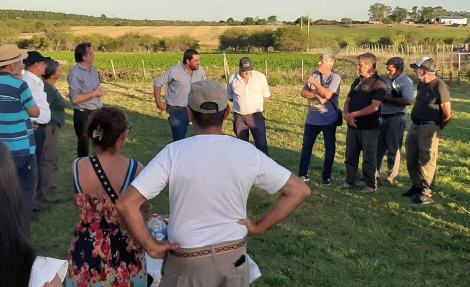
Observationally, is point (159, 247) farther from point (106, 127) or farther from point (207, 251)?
point (106, 127)

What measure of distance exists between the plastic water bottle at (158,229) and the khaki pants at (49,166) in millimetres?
3586

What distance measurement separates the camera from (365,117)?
6.86 m

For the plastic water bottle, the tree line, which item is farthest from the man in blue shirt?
the tree line

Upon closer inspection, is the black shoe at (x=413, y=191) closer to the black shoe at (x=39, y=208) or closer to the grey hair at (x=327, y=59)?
the grey hair at (x=327, y=59)

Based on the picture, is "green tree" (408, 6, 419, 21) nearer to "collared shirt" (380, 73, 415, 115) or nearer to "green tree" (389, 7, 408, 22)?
"green tree" (389, 7, 408, 22)

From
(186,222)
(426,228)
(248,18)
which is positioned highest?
(248,18)

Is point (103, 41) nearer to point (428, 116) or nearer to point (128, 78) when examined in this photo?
point (128, 78)

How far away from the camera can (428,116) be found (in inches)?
257

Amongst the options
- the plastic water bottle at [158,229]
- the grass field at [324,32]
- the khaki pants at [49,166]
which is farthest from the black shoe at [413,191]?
the grass field at [324,32]

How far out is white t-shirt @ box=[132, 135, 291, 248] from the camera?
2430 mm

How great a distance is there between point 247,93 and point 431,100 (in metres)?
2.58

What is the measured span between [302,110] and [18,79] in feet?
36.7

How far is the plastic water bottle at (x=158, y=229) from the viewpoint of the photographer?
10.6ft

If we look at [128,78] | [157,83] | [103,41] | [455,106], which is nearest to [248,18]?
[103,41]
